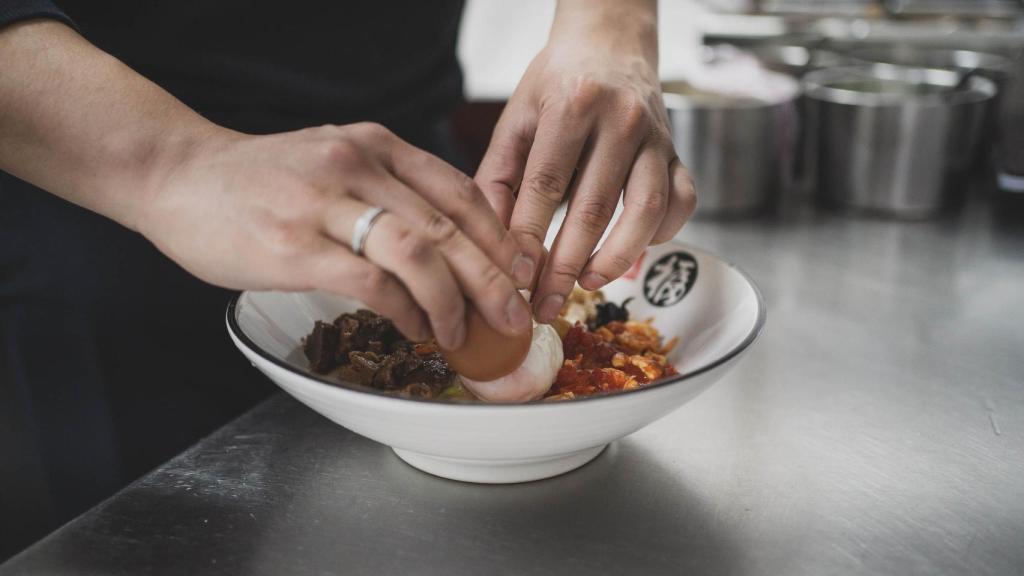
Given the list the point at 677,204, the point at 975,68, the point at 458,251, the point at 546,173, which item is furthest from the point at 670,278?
the point at 975,68

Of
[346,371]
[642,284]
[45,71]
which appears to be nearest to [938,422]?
[642,284]

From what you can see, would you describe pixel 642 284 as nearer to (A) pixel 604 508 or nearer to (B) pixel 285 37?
(A) pixel 604 508

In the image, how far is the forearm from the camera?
2.40ft

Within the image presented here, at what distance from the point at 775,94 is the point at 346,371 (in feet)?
4.24

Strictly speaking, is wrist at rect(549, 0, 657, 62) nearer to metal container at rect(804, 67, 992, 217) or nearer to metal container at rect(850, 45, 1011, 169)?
metal container at rect(804, 67, 992, 217)

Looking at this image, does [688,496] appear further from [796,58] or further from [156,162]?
[796,58]

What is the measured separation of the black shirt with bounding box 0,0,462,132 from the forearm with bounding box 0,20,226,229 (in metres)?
0.36

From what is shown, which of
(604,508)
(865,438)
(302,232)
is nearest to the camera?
(302,232)

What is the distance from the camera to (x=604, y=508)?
2.75 ft

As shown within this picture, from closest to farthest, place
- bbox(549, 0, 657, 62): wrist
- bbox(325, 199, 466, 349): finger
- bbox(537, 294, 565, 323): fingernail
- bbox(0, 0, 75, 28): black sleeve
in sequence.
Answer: bbox(325, 199, 466, 349): finger < bbox(0, 0, 75, 28): black sleeve < bbox(537, 294, 565, 323): fingernail < bbox(549, 0, 657, 62): wrist

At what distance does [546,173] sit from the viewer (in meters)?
0.93

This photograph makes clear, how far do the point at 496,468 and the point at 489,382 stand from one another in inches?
3.4

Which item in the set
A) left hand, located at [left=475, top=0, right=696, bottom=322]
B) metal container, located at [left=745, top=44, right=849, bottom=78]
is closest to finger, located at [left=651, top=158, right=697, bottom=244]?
left hand, located at [left=475, top=0, right=696, bottom=322]

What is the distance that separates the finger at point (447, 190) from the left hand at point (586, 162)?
101mm
